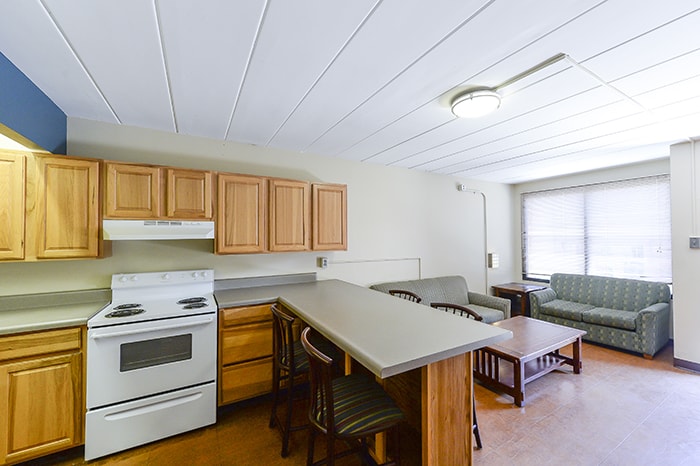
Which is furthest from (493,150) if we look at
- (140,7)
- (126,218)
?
(126,218)

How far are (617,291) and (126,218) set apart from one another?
5734 millimetres

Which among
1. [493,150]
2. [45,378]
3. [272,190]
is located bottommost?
[45,378]

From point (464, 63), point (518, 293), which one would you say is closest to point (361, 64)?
point (464, 63)

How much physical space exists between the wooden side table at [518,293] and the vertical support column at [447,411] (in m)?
3.50

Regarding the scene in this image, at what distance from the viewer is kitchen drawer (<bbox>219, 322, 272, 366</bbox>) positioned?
2336mm

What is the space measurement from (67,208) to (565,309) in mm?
5505

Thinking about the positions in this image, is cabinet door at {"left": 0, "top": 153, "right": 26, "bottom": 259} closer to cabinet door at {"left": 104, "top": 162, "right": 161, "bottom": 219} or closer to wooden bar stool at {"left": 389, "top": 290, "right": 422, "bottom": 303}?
cabinet door at {"left": 104, "top": 162, "right": 161, "bottom": 219}

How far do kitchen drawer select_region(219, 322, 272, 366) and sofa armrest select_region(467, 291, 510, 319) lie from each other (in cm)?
310

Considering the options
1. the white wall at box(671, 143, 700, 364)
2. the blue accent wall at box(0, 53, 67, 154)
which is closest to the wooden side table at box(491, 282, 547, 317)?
the white wall at box(671, 143, 700, 364)

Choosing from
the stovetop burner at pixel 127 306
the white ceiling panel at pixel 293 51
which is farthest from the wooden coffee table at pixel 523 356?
the stovetop burner at pixel 127 306

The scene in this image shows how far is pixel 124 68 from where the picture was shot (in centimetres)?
170

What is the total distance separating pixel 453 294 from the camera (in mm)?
4168

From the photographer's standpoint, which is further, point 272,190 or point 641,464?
point 272,190

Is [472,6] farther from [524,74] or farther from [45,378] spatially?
[45,378]
